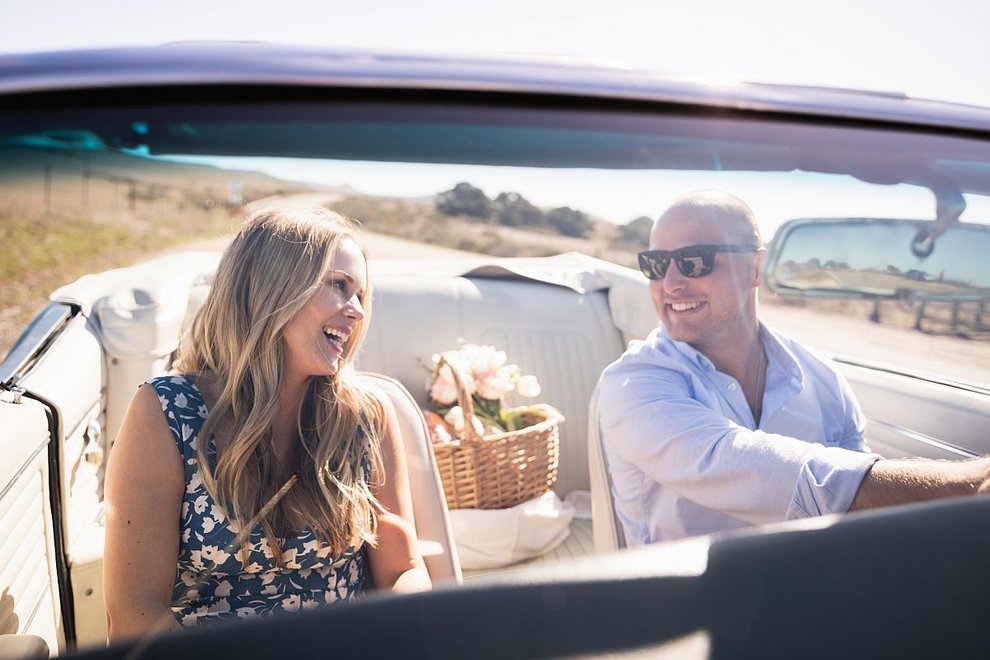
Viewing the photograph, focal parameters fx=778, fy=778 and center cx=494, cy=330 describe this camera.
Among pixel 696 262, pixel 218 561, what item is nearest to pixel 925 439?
pixel 696 262

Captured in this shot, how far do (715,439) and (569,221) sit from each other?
92 cm

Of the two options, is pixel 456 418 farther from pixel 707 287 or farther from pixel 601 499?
pixel 707 287

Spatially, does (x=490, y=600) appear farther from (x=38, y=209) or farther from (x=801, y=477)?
(x=801, y=477)

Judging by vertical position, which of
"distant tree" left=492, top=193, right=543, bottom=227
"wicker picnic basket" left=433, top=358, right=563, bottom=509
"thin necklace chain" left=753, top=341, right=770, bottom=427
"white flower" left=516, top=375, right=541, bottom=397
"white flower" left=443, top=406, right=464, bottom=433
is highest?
"distant tree" left=492, top=193, right=543, bottom=227

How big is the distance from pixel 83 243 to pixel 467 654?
53 cm

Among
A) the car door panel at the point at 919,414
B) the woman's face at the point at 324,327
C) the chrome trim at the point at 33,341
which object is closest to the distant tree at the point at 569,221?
the woman's face at the point at 324,327

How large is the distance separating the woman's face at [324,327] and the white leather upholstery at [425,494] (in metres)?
0.21

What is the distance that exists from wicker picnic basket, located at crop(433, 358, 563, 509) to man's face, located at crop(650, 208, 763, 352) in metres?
1.13

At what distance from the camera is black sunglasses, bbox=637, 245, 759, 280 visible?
1221 millimetres

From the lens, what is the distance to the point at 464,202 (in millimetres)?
838

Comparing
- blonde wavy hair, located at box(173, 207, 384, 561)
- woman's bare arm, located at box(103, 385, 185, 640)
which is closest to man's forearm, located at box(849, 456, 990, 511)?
blonde wavy hair, located at box(173, 207, 384, 561)

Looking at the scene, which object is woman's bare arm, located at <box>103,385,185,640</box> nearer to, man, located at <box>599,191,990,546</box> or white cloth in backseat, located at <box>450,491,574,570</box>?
man, located at <box>599,191,990,546</box>

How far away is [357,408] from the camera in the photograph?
1812 millimetres

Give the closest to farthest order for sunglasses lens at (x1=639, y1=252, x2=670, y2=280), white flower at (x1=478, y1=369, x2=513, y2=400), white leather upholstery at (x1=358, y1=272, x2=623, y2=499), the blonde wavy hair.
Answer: sunglasses lens at (x1=639, y1=252, x2=670, y2=280) → the blonde wavy hair → white flower at (x1=478, y1=369, x2=513, y2=400) → white leather upholstery at (x1=358, y1=272, x2=623, y2=499)
